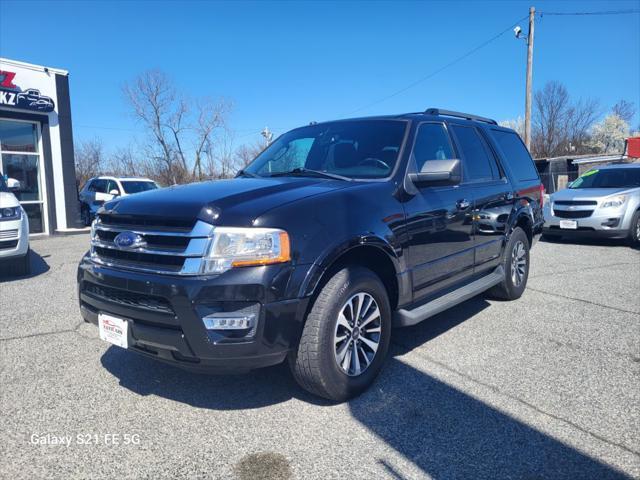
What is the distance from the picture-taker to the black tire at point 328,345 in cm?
276

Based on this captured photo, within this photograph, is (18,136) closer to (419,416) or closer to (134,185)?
(134,185)

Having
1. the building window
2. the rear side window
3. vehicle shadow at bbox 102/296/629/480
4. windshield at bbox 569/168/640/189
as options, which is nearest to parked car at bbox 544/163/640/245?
windshield at bbox 569/168/640/189

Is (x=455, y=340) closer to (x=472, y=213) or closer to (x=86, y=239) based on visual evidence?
(x=472, y=213)

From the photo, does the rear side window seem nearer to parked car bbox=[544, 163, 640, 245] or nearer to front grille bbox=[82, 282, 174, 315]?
front grille bbox=[82, 282, 174, 315]

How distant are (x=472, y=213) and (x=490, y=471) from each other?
252 cm

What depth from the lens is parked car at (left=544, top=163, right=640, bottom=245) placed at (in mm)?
9320

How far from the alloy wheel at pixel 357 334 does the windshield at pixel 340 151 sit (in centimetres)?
103

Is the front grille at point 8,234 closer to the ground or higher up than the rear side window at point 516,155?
closer to the ground

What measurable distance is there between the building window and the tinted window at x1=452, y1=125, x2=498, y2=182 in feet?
42.4

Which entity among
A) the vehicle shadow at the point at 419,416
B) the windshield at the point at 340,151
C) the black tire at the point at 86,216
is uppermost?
the windshield at the point at 340,151

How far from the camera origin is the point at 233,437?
2.65m

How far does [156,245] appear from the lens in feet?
9.05

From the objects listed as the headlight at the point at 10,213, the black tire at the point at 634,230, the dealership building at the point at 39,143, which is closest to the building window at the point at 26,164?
the dealership building at the point at 39,143

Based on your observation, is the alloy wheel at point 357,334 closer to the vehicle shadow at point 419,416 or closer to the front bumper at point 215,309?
the vehicle shadow at point 419,416
